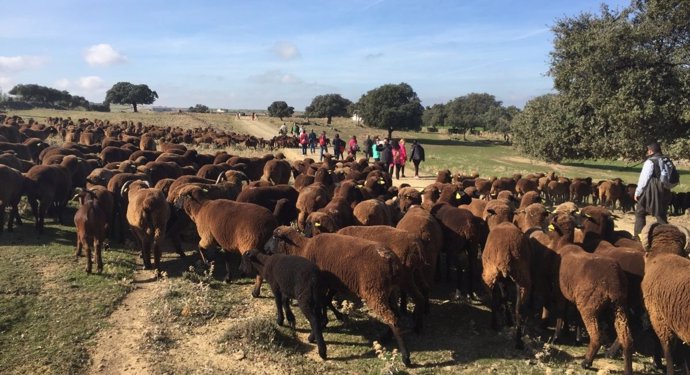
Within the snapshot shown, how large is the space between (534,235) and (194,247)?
727 centimetres

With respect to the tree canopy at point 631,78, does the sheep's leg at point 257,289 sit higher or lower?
lower

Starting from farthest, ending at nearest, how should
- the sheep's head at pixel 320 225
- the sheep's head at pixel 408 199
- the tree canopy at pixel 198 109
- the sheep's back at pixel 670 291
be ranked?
1. the tree canopy at pixel 198 109
2. the sheep's head at pixel 408 199
3. the sheep's head at pixel 320 225
4. the sheep's back at pixel 670 291

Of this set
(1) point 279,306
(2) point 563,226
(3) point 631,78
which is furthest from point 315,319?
(3) point 631,78

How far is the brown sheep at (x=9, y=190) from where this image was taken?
424 inches

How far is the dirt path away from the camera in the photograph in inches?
231

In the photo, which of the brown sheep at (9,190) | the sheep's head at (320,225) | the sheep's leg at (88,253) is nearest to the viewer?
the sheep's head at (320,225)

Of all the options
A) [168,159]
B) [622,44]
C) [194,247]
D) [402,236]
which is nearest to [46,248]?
[194,247]

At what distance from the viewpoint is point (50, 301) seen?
295 inches

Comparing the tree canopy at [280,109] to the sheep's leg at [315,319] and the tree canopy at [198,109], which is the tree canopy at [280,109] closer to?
the tree canopy at [198,109]

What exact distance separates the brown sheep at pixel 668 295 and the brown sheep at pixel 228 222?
5573 millimetres

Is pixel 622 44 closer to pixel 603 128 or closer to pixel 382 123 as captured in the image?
pixel 603 128

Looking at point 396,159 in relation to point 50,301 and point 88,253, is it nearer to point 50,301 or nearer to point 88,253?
point 88,253

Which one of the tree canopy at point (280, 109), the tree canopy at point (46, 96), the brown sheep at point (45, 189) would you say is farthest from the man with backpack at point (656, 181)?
the tree canopy at point (46, 96)

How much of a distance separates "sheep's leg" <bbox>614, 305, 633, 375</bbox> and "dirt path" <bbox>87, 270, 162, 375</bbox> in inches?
225
